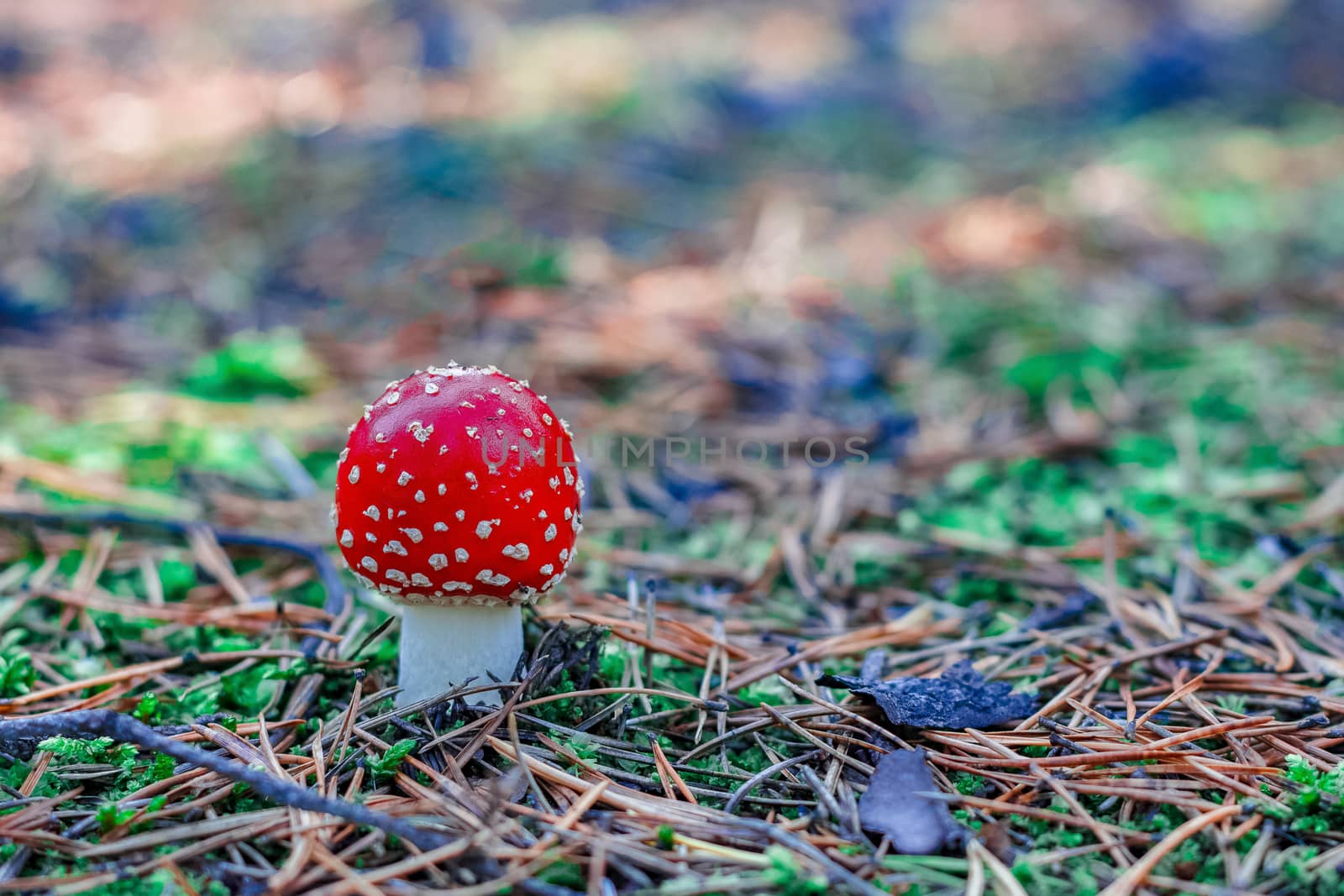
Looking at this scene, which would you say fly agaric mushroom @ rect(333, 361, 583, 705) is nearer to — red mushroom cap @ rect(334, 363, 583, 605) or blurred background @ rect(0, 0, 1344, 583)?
red mushroom cap @ rect(334, 363, 583, 605)

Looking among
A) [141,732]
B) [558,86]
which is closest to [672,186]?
[558,86]

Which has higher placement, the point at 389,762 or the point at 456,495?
the point at 456,495

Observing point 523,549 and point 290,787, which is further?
point 523,549

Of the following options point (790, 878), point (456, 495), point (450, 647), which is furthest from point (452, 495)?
point (790, 878)

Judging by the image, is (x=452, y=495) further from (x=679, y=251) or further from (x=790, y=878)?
(x=679, y=251)

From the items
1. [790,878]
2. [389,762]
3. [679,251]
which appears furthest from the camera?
[679,251]

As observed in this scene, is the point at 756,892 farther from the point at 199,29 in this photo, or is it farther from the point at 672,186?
the point at 199,29

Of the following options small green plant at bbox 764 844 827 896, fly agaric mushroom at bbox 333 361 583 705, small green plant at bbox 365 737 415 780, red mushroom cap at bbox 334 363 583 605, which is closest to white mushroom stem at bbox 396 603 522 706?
fly agaric mushroom at bbox 333 361 583 705

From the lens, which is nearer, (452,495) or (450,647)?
(452,495)
